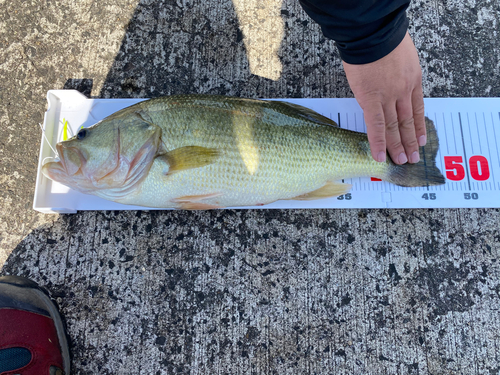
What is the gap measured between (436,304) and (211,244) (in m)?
1.50

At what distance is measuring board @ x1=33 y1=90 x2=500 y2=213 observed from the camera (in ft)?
6.97

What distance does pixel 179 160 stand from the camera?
1.80 meters

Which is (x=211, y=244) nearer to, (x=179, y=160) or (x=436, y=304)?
(x=179, y=160)

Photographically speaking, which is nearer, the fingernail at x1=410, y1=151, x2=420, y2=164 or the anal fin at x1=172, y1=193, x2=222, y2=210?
the anal fin at x1=172, y1=193, x2=222, y2=210

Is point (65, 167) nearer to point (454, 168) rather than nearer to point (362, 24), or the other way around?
point (362, 24)

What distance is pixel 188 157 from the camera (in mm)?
1794

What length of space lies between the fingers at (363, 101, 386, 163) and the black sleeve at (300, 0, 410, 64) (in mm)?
269

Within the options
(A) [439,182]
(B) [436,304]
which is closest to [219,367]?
(B) [436,304]

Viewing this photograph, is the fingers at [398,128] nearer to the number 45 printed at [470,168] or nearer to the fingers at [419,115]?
the fingers at [419,115]

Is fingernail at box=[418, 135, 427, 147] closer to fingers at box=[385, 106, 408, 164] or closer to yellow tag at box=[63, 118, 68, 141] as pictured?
fingers at box=[385, 106, 408, 164]

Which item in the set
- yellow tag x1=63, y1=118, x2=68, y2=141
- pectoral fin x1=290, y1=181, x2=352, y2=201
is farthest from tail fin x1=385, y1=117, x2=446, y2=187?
yellow tag x1=63, y1=118, x2=68, y2=141

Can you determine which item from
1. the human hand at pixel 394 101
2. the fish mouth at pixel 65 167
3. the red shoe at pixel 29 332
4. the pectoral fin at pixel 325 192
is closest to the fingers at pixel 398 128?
the human hand at pixel 394 101

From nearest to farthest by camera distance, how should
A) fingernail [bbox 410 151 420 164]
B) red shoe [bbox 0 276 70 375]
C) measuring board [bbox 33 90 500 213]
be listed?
red shoe [bbox 0 276 70 375] < fingernail [bbox 410 151 420 164] < measuring board [bbox 33 90 500 213]

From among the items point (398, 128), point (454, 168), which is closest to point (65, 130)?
point (398, 128)
